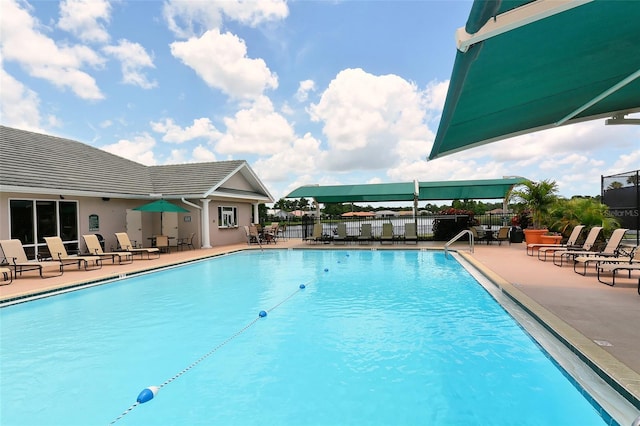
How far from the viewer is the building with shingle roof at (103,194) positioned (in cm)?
1247

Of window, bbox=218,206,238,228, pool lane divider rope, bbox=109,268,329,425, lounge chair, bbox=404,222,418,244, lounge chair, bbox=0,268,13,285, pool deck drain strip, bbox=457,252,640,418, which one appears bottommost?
pool lane divider rope, bbox=109,268,329,425

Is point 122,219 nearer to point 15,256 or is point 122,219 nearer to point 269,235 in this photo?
point 15,256

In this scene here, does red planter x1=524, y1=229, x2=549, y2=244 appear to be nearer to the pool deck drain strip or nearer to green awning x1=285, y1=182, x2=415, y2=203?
green awning x1=285, y1=182, x2=415, y2=203

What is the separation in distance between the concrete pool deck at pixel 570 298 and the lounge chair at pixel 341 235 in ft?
28.3

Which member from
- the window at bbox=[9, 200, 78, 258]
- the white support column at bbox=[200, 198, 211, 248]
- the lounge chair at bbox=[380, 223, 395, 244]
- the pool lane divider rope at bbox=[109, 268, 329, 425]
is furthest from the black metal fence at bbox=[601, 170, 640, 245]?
the window at bbox=[9, 200, 78, 258]

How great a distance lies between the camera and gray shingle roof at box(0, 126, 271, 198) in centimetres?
1279

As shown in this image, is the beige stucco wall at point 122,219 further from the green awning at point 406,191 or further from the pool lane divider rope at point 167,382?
the pool lane divider rope at point 167,382

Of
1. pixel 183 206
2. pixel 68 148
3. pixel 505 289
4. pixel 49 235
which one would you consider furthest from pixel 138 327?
pixel 68 148

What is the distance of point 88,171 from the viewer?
1612 cm

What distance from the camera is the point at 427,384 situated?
4395mm

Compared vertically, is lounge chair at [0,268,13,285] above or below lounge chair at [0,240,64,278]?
below

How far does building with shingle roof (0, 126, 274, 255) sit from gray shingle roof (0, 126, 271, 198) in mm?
32

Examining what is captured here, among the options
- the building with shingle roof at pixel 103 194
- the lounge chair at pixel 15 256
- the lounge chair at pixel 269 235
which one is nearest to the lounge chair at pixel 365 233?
the lounge chair at pixel 269 235

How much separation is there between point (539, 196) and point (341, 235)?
10.0 m
